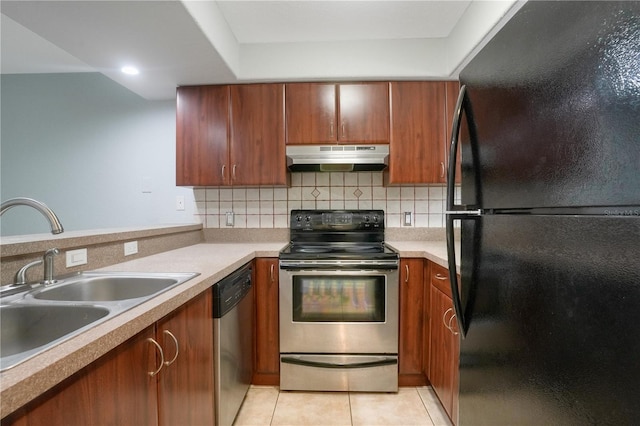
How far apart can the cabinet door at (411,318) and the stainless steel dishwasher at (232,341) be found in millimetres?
979

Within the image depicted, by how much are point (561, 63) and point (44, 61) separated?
3.54 m

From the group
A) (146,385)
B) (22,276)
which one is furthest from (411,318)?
(22,276)

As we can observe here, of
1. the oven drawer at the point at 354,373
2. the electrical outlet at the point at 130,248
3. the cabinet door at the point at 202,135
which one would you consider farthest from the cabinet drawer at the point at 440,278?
the electrical outlet at the point at 130,248

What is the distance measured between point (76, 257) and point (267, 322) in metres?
1.12

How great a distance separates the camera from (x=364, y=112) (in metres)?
2.21

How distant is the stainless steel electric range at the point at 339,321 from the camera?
1903mm

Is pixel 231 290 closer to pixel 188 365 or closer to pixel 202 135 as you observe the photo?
pixel 188 365

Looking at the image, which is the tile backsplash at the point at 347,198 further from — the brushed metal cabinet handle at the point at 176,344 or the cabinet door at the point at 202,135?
the brushed metal cabinet handle at the point at 176,344

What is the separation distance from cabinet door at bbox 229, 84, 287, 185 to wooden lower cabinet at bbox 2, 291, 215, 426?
1.17m

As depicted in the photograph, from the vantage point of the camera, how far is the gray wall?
2639mm

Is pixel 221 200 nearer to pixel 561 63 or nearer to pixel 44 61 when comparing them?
pixel 44 61

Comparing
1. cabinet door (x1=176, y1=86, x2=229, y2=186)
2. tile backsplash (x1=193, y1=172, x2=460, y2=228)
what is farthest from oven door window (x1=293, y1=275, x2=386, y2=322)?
cabinet door (x1=176, y1=86, x2=229, y2=186)

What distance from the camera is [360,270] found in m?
1.90

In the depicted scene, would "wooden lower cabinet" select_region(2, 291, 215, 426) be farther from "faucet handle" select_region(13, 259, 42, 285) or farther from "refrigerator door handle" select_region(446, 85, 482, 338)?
"refrigerator door handle" select_region(446, 85, 482, 338)
